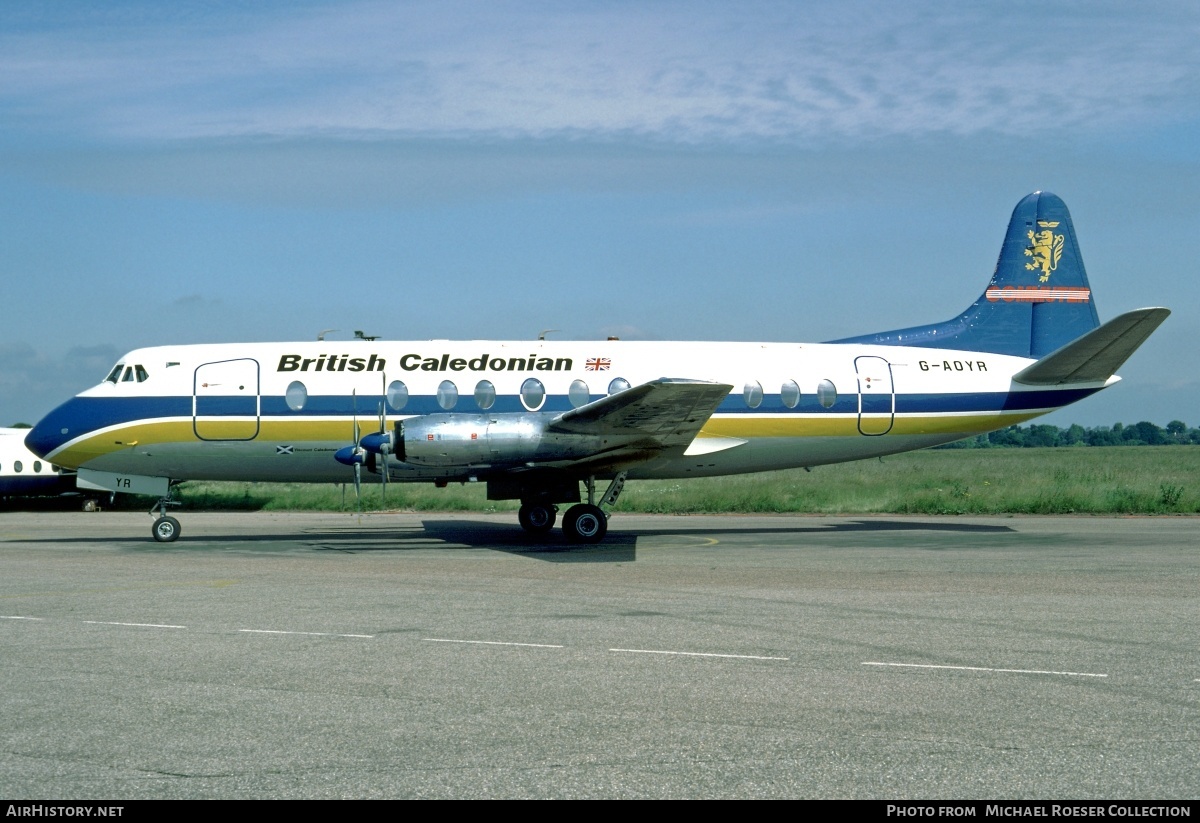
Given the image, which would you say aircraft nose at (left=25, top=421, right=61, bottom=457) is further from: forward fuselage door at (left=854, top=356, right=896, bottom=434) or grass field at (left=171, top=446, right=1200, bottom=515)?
forward fuselage door at (left=854, top=356, right=896, bottom=434)

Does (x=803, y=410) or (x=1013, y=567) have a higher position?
(x=803, y=410)

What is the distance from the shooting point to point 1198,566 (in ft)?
56.2

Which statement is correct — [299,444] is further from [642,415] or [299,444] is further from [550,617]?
[550,617]

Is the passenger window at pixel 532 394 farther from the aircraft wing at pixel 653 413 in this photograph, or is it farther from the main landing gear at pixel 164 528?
the main landing gear at pixel 164 528

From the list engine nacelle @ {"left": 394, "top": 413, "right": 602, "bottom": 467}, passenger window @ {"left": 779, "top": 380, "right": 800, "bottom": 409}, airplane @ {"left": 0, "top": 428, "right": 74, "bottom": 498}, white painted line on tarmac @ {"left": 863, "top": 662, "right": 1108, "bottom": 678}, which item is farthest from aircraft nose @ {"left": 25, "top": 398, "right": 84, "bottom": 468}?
white painted line on tarmac @ {"left": 863, "top": 662, "right": 1108, "bottom": 678}

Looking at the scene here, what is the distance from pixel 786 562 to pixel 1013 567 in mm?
3511

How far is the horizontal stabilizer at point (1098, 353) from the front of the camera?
21.7 metres

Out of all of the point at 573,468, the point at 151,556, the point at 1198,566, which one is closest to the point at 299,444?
the point at 151,556

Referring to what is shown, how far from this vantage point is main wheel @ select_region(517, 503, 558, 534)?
23.6 metres

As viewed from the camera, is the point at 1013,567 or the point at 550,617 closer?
the point at 550,617

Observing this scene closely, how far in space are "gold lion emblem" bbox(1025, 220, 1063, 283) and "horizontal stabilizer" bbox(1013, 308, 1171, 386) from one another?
114 inches

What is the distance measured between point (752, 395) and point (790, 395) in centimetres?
84

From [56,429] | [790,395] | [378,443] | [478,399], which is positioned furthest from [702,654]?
[56,429]
